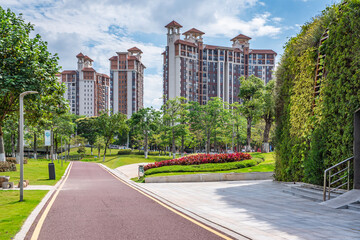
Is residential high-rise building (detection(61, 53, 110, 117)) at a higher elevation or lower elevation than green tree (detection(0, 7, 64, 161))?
higher

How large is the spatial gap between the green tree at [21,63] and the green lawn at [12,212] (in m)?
8.18

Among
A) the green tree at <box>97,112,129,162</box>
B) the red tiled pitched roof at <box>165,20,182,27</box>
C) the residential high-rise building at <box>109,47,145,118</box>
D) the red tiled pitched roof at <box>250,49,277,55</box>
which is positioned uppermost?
the red tiled pitched roof at <box>165,20,182,27</box>

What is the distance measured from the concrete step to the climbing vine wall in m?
0.87

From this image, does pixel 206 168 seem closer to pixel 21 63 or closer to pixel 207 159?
pixel 207 159

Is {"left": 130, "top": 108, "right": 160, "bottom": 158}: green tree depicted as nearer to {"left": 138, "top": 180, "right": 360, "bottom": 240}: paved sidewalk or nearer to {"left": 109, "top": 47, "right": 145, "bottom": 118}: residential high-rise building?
{"left": 138, "top": 180, "right": 360, "bottom": 240}: paved sidewalk

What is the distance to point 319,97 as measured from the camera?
15086mm

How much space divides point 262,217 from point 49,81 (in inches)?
760

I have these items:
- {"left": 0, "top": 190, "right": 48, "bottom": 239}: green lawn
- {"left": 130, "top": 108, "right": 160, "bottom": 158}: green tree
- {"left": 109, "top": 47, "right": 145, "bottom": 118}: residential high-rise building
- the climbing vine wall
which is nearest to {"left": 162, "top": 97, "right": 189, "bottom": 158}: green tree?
{"left": 130, "top": 108, "right": 160, "bottom": 158}: green tree

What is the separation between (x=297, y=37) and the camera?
18.9 metres

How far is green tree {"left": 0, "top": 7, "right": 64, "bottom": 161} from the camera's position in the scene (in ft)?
69.9

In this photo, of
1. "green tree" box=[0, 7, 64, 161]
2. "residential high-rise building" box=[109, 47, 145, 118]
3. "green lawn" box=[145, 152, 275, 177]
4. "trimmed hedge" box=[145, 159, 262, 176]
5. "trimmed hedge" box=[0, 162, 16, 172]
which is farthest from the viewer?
"residential high-rise building" box=[109, 47, 145, 118]

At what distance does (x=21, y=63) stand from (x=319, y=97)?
61.8ft

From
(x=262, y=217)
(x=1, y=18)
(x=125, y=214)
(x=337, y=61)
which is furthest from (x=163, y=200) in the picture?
(x=1, y=18)

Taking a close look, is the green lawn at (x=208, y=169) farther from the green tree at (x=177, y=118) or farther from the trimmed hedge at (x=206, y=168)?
the green tree at (x=177, y=118)
